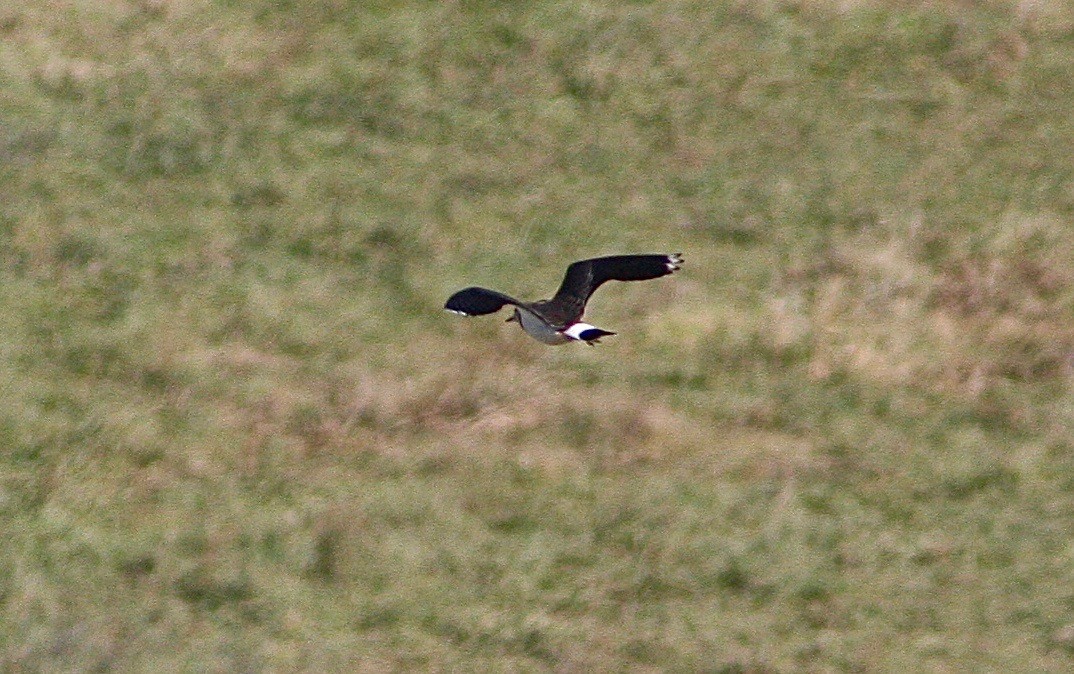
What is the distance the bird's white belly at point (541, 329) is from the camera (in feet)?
26.7

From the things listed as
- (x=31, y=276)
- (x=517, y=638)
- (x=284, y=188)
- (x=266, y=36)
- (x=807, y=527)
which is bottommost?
(x=517, y=638)

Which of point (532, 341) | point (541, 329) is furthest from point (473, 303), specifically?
point (532, 341)

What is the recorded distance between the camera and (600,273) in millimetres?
8398

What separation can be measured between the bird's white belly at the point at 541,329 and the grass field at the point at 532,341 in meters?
1.81

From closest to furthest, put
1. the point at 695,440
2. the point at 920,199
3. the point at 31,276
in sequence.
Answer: the point at 695,440
the point at 31,276
the point at 920,199

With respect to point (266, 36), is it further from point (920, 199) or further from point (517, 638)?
point (517, 638)

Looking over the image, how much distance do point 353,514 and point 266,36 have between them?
18.5ft

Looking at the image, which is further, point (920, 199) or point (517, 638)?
point (920, 199)

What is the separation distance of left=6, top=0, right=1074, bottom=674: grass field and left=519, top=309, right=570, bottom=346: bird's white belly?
181 centimetres

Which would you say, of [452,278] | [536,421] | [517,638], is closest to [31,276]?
[452,278]

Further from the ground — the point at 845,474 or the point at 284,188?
the point at 284,188

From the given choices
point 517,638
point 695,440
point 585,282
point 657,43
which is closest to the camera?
point 585,282

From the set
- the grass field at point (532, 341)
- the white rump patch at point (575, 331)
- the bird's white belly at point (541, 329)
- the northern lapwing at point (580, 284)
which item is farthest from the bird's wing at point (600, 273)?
the grass field at point (532, 341)

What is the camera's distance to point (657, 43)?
1395cm
